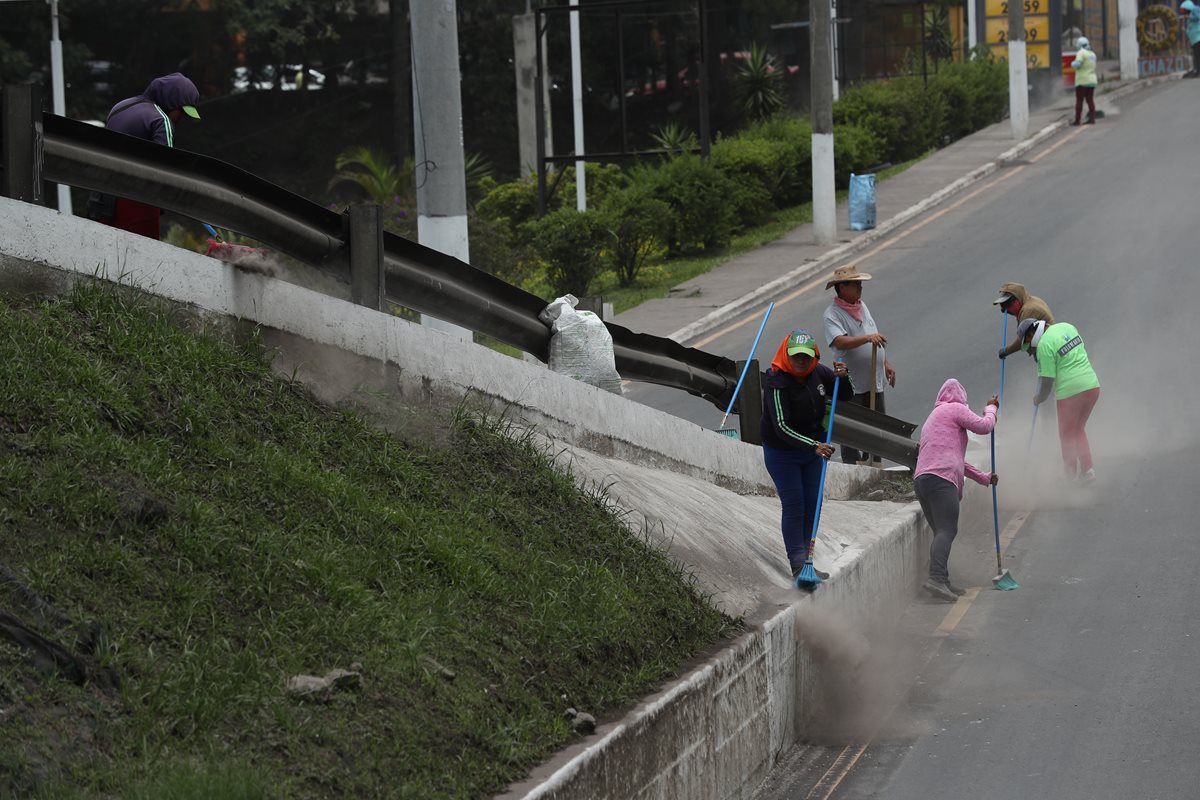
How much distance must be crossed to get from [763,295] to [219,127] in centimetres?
3034

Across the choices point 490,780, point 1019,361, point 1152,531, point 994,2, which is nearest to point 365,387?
point 490,780

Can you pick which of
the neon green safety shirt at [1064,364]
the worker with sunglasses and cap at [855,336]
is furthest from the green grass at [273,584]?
the neon green safety shirt at [1064,364]

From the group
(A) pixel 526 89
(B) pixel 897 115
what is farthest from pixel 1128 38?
(A) pixel 526 89

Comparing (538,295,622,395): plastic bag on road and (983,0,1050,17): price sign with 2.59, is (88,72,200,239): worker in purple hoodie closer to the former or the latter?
(538,295,622,395): plastic bag on road

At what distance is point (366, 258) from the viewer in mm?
8562

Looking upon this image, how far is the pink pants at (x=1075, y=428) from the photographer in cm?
1341

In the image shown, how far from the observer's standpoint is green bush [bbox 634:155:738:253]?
25453 mm

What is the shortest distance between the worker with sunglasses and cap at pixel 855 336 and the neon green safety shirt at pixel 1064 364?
153 cm

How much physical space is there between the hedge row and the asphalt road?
297 cm

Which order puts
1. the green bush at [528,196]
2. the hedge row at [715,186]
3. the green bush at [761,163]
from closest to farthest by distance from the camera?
the hedge row at [715,186]
the green bush at [761,163]
the green bush at [528,196]

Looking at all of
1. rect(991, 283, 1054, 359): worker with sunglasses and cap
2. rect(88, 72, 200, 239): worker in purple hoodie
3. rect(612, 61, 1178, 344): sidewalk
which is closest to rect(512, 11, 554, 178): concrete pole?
rect(612, 61, 1178, 344): sidewalk

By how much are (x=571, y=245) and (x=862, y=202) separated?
5.99 meters

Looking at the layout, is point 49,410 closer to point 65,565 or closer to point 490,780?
point 65,565

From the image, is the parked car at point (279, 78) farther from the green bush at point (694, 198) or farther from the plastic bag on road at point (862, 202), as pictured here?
the plastic bag on road at point (862, 202)
